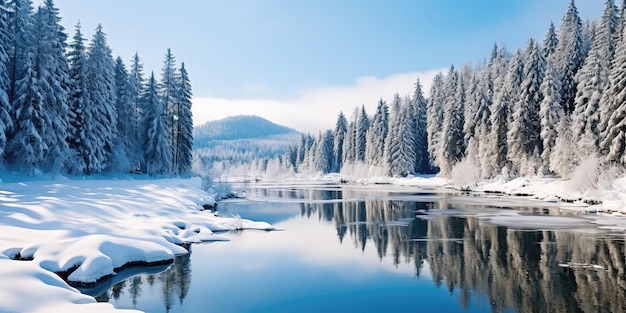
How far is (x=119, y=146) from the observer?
4241 centimetres

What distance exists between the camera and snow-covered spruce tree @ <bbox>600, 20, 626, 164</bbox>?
33.3 metres

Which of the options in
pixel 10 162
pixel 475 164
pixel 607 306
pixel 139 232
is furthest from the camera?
pixel 475 164

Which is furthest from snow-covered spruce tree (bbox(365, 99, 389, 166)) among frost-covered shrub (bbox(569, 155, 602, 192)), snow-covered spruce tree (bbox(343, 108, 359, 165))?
frost-covered shrub (bbox(569, 155, 602, 192))

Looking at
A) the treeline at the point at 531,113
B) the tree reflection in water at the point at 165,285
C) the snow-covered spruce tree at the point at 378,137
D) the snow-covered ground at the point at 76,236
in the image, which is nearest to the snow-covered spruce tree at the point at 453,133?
the treeline at the point at 531,113

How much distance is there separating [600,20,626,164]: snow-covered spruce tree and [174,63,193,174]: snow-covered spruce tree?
145 feet

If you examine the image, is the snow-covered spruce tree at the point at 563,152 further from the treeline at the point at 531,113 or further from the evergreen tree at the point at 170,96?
the evergreen tree at the point at 170,96

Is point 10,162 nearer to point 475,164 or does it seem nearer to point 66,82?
point 66,82

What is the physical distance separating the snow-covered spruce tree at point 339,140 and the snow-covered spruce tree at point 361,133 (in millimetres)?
10782

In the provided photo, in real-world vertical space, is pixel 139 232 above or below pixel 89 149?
below

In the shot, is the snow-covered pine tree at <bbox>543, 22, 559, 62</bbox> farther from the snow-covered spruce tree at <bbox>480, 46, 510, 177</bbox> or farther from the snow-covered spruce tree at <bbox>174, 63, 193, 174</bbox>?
the snow-covered spruce tree at <bbox>174, 63, 193, 174</bbox>

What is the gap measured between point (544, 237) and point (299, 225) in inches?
519

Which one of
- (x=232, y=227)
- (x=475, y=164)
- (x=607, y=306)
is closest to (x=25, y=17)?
(x=232, y=227)

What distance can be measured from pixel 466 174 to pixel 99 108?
1658 inches

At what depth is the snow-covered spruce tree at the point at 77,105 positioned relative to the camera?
114 ft
